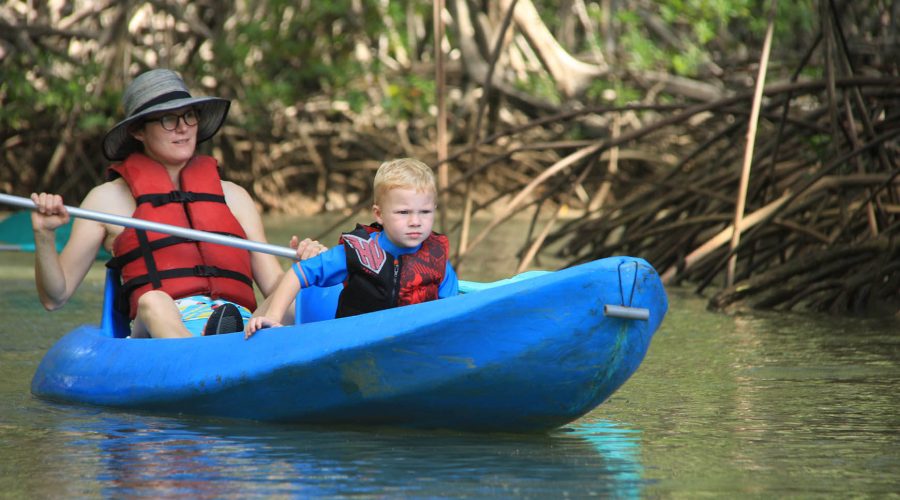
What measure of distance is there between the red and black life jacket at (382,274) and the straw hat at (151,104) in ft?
2.21

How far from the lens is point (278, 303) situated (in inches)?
107

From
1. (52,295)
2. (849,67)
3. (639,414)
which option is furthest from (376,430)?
(849,67)

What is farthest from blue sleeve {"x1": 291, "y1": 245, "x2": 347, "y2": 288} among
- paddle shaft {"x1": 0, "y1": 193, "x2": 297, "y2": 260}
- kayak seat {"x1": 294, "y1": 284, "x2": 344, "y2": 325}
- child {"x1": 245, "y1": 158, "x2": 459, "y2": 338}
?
paddle shaft {"x1": 0, "y1": 193, "x2": 297, "y2": 260}

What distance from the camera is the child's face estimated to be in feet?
8.54

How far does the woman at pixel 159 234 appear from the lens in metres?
3.04

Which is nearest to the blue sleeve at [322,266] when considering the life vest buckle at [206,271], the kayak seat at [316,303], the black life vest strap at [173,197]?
the kayak seat at [316,303]

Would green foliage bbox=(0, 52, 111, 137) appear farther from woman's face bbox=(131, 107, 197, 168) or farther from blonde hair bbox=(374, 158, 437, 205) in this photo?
blonde hair bbox=(374, 158, 437, 205)

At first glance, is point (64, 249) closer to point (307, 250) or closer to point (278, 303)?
point (307, 250)

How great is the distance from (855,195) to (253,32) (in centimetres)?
557

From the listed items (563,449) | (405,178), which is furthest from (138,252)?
(563,449)

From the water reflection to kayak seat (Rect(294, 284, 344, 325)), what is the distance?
0.93 ft

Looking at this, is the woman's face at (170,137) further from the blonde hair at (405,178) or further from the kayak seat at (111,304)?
the blonde hair at (405,178)

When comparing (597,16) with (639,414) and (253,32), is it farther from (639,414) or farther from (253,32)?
(639,414)

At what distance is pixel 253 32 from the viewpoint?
371 inches
